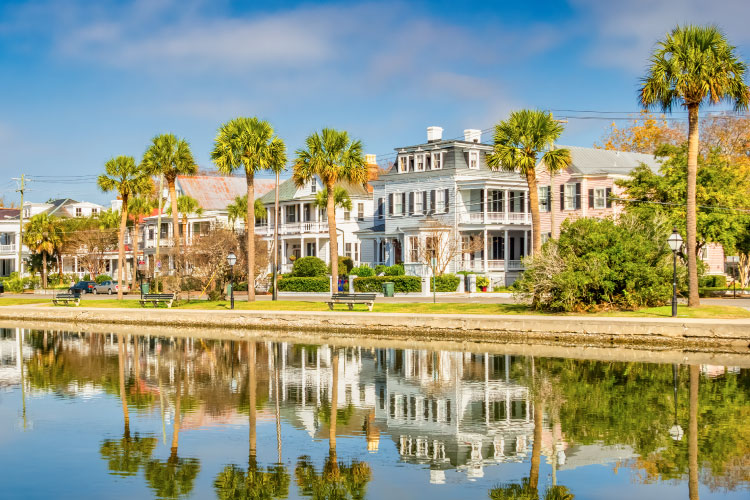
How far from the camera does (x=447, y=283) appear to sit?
6109 cm

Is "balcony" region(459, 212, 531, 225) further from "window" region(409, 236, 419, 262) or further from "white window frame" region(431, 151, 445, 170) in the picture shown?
"white window frame" region(431, 151, 445, 170)

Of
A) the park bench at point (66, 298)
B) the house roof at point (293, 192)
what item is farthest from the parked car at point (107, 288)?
the park bench at point (66, 298)

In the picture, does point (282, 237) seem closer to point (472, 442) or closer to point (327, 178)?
point (327, 178)

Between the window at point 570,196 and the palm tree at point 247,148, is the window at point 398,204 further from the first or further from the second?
the palm tree at point 247,148

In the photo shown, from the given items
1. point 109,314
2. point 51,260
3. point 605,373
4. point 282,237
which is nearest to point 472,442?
point 605,373

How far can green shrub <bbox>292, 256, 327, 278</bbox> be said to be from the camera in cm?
6875

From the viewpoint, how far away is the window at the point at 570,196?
6919 cm

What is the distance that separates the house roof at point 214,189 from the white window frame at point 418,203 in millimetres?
28007

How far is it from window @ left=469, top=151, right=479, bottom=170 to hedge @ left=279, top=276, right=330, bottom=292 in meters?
15.7

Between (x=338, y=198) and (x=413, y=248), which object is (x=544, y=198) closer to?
(x=413, y=248)

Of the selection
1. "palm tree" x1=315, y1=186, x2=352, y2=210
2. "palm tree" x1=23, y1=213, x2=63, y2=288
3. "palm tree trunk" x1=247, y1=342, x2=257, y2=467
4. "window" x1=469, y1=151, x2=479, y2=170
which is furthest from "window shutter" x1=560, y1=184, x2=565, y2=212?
"palm tree" x1=23, y1=213, x2=63, y2=288

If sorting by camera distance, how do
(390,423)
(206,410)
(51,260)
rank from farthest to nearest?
(51,260), (206,410), (390,423)

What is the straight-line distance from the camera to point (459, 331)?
36.2 metres

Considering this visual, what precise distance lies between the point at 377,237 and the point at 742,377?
A: 51.8 m
